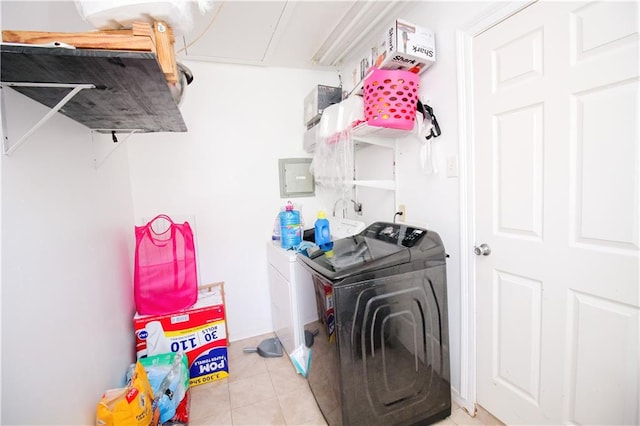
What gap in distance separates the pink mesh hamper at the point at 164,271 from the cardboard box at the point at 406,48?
175 cm

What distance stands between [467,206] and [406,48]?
3.09 ft

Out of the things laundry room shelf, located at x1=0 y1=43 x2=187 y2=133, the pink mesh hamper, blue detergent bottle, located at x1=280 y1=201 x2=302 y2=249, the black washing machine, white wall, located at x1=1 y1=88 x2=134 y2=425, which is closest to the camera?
laundry room shelf, located at x1=0 y1=43 x2=187 y2=133

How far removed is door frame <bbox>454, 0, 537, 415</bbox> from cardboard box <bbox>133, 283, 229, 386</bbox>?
5.28ft

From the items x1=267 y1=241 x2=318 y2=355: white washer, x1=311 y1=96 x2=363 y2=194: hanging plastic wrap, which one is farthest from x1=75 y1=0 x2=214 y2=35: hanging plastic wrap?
x1=267 y1=241 x2=318 y2=355: white washer

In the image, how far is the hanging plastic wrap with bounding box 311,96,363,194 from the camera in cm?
187

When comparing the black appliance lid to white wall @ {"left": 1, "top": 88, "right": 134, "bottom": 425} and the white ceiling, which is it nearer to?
white wall @ {"left": 1, "top": 88, "right": 134, "bottom": 425}

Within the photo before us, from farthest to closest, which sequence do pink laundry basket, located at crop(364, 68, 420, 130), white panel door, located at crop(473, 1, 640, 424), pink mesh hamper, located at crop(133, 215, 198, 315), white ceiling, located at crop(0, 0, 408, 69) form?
pink mesh hamper, located at crop(133, 215, 198, 315)
white ceiling, located at crop(0, 0, 408, 69)
pink laundry basket, located at crop(364, 68, 420, 130)
white panel door, located at crop(473, 1, 640, 424)

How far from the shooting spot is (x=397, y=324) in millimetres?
1357

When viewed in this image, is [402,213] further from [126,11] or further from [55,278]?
[55,278]

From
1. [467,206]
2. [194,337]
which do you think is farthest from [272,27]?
[194,337]

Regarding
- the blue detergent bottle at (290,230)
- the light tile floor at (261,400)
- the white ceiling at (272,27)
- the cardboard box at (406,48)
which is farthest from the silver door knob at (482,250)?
the white ceiling at (272,27)

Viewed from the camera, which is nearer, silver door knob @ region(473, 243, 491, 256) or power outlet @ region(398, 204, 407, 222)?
silver door knob @ region(473, 243, 491, 256)

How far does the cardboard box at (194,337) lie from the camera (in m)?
1.77

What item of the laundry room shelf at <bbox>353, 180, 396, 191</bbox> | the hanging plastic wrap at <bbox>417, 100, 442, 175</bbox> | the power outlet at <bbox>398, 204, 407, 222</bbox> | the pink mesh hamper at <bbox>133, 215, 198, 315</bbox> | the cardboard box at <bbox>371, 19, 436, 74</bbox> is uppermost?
the cardboard box at <bbox>371, 19, 436, 74</bbox>
